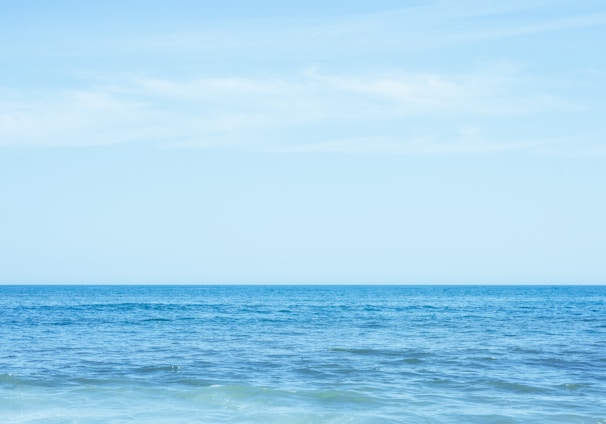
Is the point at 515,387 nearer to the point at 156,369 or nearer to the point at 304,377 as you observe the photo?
the point at 304,377

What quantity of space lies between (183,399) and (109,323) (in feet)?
87.2

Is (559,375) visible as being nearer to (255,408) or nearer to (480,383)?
(480,383)

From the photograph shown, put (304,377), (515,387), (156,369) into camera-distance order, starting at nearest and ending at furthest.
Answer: (515,387), (304,377), (156,369)

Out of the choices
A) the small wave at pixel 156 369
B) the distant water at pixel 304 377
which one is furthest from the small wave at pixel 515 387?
the small wave at pixel 156 369

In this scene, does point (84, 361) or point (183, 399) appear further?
point (84, 361)

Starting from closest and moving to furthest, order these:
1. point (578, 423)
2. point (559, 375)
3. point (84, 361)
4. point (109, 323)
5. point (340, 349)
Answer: point (578, 423)
point (559, 375)
point (84, 361)
point (340, 349)
point (109, 323)

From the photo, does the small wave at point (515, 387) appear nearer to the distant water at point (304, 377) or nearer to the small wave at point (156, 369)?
the distant water at point (304, 377)

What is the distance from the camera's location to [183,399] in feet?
56.5

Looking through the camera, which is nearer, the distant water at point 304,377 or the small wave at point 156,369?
the distant water at point 304,377

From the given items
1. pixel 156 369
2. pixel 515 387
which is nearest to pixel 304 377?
pixel 156 369

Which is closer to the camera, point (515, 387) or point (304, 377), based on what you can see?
point (515, 387)

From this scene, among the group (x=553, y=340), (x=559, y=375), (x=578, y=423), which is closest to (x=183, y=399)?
(x=578, y=423)

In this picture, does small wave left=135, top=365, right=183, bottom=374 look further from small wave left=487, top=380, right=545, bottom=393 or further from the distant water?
small wave left=487, top=380, right=545, bottom=393

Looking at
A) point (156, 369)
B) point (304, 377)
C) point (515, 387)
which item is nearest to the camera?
point (515, 387)
